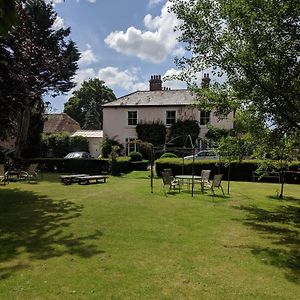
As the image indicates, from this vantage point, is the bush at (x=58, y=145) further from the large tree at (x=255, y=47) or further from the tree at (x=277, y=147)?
the large tree at (x=255, y=47)

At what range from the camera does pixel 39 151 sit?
39.4 metres

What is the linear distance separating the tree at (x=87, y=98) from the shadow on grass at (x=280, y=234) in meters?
67.5

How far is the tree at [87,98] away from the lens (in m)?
79.6

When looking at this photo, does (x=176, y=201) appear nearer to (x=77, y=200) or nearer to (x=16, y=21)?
(x=77, y=200)

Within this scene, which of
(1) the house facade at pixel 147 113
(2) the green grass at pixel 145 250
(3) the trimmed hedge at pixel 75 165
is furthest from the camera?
(1) the house facade at pixel 147 113

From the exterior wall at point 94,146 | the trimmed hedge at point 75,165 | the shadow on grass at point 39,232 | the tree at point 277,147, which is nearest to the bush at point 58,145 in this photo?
the exterior wall at point 94,146

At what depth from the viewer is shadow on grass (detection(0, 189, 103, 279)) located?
293 inches

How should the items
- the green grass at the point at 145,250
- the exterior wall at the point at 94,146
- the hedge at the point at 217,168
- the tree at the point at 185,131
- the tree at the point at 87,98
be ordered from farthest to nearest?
the tree at the point at 87,98 < the exterior wall at the point at 94,146 < the tree at the point at 185,131 < the hedge at the point at 217,168 < the green grass at the point at 145,250

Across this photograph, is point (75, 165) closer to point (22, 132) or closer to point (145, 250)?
point (22, 132)

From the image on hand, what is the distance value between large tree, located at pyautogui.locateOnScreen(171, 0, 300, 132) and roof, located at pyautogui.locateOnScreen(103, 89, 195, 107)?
2710cm

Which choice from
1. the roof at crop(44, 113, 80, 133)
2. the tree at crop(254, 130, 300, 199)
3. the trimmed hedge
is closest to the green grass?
the tree at crop(254, 130, 300, 199)

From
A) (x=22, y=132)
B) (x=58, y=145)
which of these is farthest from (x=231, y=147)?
(x=58, y=145)

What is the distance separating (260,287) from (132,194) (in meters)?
10.9

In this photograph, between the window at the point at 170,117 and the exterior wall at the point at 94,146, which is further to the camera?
the exterior wall at the point at 94,146
